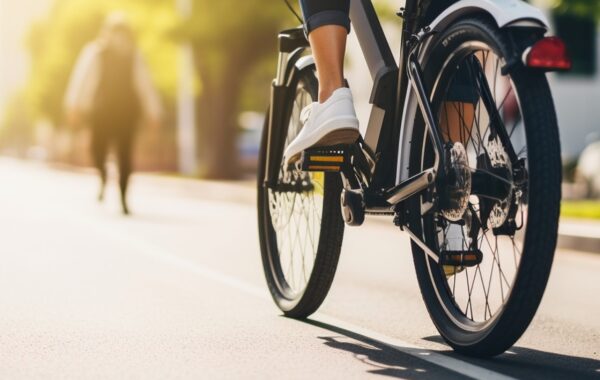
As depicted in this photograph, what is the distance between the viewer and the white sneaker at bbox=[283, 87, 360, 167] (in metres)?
4.59

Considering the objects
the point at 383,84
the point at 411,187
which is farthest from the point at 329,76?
Answer: the point at 411,187

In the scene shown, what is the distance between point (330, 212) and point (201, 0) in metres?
20.8

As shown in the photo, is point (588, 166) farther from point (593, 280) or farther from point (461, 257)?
point (461, 257)

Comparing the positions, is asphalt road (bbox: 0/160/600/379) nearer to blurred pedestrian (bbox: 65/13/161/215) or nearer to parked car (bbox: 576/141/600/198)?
blurred pedestrian (bbox: 65/13/161/215)

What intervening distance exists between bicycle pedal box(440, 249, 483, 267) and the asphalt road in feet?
1.08

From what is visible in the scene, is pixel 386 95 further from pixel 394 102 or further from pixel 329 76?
pixel 329 76

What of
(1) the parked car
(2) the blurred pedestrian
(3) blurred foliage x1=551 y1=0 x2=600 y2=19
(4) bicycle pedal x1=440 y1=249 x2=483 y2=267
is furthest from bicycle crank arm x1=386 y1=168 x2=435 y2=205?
(1) the parked car

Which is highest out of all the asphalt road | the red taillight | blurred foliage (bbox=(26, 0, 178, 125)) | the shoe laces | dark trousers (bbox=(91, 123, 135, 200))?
blurred foliage (bbox=(26, 0, 178, 125))

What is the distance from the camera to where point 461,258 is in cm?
418

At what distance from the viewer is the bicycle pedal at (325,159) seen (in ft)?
15.7

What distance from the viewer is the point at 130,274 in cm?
729

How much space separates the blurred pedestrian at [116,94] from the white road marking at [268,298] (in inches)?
87.7

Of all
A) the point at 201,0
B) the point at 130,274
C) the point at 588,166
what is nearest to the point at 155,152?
the point at 201,0

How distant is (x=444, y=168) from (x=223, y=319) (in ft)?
5.15
